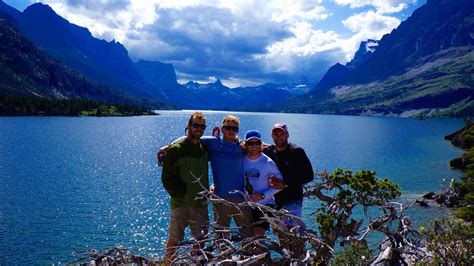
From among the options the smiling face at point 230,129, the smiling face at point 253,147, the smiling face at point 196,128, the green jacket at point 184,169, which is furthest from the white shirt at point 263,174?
the smiling face at point 196,128

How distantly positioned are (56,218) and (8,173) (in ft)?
80.5

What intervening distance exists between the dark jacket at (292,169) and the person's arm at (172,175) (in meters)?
2.40

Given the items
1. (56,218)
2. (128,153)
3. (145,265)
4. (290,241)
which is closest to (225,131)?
(290,241)

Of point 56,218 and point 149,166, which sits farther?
point 149,166

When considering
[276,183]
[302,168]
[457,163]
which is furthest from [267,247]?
[457,163]

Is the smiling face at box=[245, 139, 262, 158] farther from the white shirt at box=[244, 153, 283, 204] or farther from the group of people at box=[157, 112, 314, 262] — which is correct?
the white shirt at box=[244, 153, 283, 204]

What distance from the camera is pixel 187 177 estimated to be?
9.96 metres

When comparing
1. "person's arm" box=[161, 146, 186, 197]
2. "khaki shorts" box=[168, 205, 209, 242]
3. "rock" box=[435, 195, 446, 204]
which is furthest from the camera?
"rock" box=[435, 195, 446, 204]

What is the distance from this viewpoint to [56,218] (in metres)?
34.1

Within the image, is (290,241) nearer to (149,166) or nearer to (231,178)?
(231,178)

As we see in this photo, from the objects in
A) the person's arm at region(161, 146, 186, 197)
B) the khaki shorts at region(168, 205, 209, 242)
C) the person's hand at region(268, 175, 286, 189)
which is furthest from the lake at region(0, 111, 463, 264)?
the person's hand at region(268, 175, 286, 189)

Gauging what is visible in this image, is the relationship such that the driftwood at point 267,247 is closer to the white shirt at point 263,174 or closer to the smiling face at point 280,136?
the white shirt at point 263,174

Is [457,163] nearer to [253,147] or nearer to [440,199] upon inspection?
[440,199]

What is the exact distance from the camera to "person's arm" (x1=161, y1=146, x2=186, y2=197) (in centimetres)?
972
